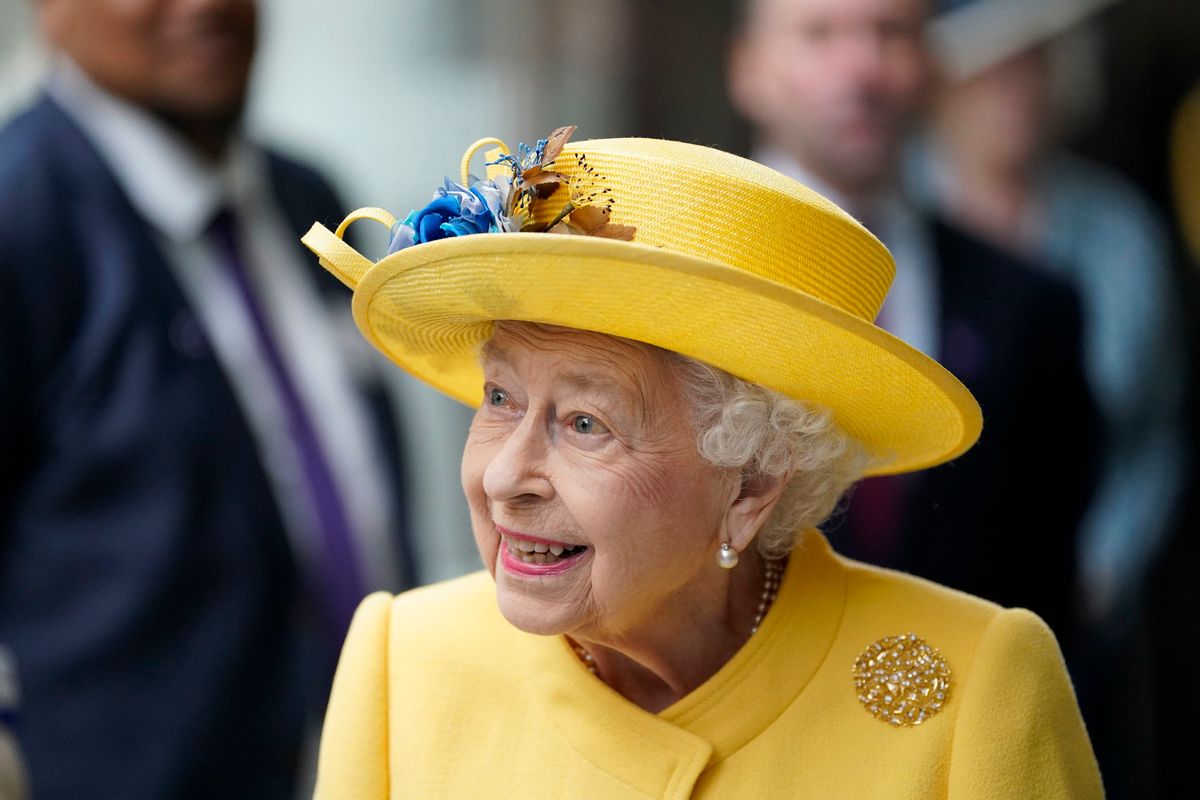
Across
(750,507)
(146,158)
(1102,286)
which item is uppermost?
(750,507)

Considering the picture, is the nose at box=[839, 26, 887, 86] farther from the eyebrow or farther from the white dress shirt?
the eyebrow

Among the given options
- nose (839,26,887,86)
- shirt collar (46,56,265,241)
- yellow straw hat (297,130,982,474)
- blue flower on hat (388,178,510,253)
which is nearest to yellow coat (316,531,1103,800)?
yellow straw hat (297,130,982,474)

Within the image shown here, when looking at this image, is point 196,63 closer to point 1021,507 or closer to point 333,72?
point 333,72

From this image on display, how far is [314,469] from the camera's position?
4.48m

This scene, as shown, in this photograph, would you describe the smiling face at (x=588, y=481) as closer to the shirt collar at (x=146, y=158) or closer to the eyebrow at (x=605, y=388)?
the eyebrow at (x=605, y=388)

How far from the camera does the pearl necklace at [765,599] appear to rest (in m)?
2.34

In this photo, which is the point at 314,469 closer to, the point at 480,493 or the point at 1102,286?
the point at 480,493

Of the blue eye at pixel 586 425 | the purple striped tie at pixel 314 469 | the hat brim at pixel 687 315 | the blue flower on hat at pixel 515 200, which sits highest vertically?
the blue flower on hat at pixel 515 200

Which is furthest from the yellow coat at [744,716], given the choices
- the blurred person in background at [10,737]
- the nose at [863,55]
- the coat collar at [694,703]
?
the nose at [863,55]

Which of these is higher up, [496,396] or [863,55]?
[496,396]

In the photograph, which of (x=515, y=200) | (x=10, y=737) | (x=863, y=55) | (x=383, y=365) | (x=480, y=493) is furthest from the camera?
(x=383, y=365)

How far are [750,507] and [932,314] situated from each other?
102 inches

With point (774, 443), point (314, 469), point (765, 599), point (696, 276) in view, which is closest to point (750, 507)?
point (774, 443)

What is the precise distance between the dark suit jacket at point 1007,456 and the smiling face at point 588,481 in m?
2.39
